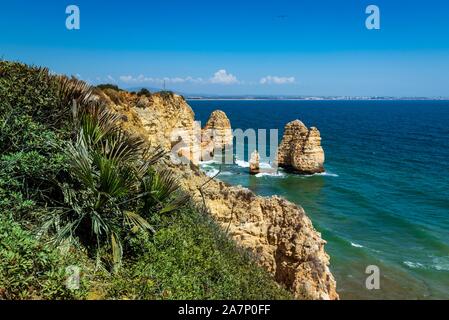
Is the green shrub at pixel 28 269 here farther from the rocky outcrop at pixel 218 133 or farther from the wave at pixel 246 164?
the rocky outcrop at pixel 218 133

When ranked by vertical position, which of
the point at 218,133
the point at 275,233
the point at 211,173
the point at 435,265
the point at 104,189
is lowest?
the point at 435,265

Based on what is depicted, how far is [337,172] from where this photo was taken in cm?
5109

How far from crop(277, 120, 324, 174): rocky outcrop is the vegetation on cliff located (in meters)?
42.5

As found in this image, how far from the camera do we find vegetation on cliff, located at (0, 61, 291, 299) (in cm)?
645

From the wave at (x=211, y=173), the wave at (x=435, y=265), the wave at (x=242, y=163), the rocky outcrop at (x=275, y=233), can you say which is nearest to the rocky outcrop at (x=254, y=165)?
the wave at (x=211, y=173)

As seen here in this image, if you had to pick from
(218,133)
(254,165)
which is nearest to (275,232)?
(254,165)

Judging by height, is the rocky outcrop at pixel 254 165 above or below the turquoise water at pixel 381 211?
above

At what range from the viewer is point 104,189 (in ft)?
25.8

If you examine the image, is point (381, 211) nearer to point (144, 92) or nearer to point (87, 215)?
point (144, 92)

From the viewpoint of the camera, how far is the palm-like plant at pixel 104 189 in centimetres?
767

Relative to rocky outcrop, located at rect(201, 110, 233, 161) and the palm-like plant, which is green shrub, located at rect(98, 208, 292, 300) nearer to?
the palm-like plant

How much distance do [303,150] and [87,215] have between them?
45681 millimetres

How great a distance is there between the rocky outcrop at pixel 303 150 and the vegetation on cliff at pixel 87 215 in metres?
42.5

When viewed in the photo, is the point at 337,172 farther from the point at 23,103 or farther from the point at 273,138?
the point at 23,103
